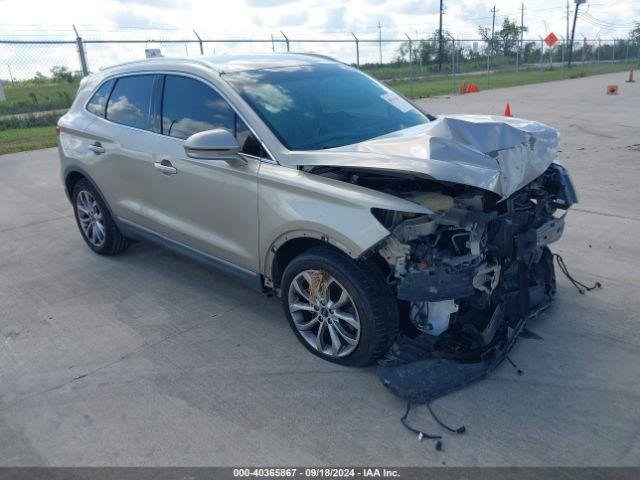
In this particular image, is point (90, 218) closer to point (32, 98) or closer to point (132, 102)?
point (132, 102)

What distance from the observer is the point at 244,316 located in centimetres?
425

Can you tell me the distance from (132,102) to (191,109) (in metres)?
0.89

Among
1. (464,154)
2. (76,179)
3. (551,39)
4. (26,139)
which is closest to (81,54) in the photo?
(26,139)

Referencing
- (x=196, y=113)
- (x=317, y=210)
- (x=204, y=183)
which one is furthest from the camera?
(x=196, y=113)

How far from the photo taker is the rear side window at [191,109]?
12.8ft

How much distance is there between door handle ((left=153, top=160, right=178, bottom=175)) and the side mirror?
0.70m

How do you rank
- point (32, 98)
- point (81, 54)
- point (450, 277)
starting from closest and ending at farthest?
point (450, 277) → point (81, 54) → point (32, 98)

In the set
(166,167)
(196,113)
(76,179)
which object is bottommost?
(76,179)

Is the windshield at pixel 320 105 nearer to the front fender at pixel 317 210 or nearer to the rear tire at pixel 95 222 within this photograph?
the front fender at pixel 317 210

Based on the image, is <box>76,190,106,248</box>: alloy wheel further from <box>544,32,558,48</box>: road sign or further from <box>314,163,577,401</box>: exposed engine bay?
<box>544,32,558,48</box>: road sign

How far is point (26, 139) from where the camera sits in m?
14.0

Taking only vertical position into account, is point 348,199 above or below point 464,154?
below

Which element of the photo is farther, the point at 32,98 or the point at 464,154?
the point at 32,98

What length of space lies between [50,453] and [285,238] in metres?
1.72
